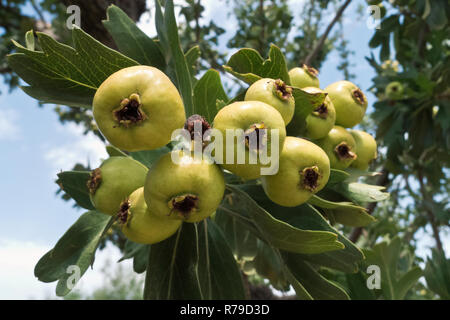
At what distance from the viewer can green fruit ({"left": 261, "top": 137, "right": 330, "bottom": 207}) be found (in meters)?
1.12

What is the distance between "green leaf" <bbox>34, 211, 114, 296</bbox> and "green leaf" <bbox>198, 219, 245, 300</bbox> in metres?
0.47

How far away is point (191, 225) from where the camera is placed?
150 cm

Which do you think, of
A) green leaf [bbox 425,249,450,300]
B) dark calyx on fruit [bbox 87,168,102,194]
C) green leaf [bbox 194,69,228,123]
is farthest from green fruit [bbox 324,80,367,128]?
green leaf [bbox 425,249,450,300]

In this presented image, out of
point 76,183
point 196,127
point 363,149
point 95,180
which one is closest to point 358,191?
point 363,149

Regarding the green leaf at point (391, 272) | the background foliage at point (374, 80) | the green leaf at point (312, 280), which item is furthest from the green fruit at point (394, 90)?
the green leaf at point (312, 280)

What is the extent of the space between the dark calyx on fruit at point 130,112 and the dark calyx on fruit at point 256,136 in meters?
0.29

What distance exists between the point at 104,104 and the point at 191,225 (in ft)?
2.17

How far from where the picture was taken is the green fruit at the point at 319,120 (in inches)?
52.7

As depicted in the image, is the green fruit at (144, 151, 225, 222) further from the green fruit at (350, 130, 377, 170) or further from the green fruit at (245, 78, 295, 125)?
the green fruit at (350, 130, 377, 170)

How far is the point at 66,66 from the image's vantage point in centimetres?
127

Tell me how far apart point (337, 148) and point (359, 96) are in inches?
10.5

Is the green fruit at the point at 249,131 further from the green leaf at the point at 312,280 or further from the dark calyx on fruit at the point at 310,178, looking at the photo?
the green leaf at the point at 312,280
